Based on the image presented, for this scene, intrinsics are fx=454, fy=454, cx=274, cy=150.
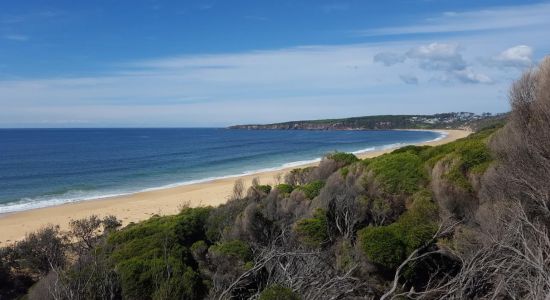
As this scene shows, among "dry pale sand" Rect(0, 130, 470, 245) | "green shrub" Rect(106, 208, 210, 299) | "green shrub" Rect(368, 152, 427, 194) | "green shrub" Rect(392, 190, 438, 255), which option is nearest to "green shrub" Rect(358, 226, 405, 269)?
"green shrub" Rect(392, 190, 438, 255)

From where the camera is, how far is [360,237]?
943 centimetres

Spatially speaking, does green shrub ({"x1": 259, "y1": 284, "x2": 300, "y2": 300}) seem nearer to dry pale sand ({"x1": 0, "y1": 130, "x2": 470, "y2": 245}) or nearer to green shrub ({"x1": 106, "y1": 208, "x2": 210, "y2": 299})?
green shrub ({"x1": 106, "y1": 208, "x2": 210, "y2": 299})

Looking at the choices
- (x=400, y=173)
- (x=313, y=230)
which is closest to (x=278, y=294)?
(x=313, y=230)

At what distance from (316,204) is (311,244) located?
2726mm

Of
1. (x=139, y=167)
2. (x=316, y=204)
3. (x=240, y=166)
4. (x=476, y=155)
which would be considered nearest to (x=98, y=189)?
(x=139, y=167)

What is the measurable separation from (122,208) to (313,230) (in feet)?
68.0

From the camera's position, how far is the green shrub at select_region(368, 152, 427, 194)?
12805 mm

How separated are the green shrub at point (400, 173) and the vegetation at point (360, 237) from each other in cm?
4

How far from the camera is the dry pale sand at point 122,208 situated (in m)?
24.6

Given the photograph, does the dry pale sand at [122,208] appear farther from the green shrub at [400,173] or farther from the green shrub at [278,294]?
the green shrub at [278,294]

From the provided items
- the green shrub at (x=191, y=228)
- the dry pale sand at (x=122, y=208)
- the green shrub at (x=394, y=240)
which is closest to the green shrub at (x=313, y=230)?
the green shrub at (x=394, y=240)

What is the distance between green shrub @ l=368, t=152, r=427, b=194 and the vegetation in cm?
4

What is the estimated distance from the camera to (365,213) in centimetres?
1212

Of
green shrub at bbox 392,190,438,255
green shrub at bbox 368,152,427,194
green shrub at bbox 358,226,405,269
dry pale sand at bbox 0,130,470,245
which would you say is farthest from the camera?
dry pale sand at bbox 0,130,470,245
